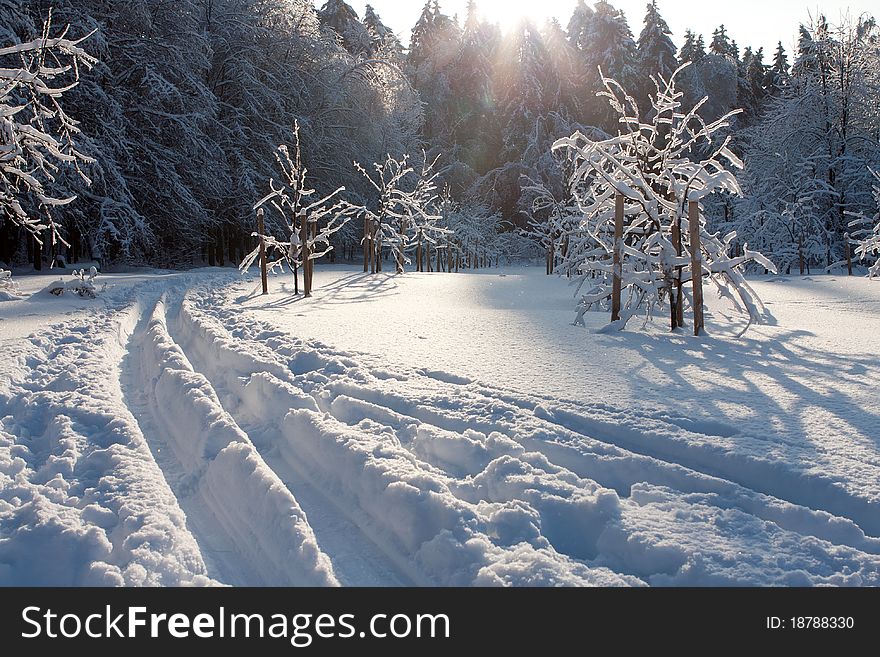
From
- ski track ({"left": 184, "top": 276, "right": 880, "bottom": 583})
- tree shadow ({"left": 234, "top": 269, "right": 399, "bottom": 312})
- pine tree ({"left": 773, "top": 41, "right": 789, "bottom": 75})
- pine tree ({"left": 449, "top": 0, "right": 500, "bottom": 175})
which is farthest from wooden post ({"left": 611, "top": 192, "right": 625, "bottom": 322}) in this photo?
pine tree ({"left": 773, "top": 41, "right": 789, "bottom": 75})

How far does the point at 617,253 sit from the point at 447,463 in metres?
4.83

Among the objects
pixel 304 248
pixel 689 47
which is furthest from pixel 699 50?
pixel 304 248

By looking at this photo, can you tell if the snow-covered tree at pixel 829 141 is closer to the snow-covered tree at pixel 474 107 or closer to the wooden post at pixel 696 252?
the wooden post at pixel 696 252

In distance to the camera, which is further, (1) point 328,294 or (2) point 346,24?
(2) point 346,24

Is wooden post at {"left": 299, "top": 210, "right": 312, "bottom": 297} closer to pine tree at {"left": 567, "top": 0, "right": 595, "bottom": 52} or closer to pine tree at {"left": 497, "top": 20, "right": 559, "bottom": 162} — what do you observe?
pine tree at {"left": 497, "top": 20, "right": 559, "bottom": 162}

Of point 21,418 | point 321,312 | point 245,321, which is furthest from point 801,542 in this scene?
point 321,312

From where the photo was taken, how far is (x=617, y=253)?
7.34m

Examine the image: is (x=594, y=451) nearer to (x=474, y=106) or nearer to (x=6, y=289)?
(x=6, y=289)

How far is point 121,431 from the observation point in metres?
3.98

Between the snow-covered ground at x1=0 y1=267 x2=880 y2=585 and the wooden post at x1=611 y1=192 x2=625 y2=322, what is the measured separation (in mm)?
1276

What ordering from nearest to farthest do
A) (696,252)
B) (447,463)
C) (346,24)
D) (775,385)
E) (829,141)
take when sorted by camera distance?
(447,463), (775,385), (696,252), (829,141), (346,24)
